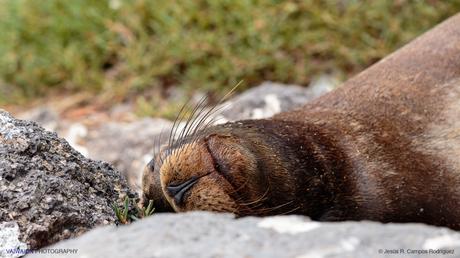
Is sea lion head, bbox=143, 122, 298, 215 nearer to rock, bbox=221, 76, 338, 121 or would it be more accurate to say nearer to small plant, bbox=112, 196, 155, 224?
small plant, bbox=112, 196, 155, 224

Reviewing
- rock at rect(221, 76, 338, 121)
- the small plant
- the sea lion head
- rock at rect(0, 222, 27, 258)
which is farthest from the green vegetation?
rock at rect(0, 222, 27, 258)

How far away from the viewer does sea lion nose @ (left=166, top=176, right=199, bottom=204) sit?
3.09m

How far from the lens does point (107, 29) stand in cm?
675

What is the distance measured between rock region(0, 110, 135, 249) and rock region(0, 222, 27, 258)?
16 mm

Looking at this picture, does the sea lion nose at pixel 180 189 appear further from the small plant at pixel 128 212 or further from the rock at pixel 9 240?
the rock at pixel 9 240

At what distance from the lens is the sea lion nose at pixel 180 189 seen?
10.1ft

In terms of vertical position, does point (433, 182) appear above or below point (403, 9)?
below

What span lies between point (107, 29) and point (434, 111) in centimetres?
347

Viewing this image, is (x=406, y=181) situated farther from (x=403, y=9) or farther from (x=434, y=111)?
(x=403, y=9)

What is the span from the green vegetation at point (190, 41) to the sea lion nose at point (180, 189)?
318 centimetres

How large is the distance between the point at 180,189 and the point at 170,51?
3.46 m

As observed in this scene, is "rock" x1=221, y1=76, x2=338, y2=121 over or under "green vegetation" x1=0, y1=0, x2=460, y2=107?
under

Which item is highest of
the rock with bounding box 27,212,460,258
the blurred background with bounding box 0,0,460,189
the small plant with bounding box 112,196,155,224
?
the blurred background with bounding box 0,0,460,189

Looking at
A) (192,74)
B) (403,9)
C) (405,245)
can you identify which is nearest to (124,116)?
(192,74)
